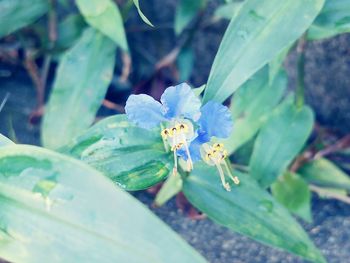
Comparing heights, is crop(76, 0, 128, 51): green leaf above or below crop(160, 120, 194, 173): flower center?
below

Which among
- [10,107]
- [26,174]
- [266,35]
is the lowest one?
[10,107]

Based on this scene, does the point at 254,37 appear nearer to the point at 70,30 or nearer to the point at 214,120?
the point at 214,120

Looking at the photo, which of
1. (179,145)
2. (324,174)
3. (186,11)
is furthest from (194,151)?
(186,11)

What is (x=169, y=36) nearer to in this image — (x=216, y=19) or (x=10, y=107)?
(x=216, y=19)

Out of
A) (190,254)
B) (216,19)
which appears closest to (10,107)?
(216,19)

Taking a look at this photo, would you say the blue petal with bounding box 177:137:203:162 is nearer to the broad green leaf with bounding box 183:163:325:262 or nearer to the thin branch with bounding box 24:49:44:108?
the broad green leaf with bounding box 183:163:325:262

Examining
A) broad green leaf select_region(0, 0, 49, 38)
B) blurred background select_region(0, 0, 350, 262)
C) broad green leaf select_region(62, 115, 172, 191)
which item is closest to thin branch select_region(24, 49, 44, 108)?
blurred background select_region(0, 0, 350, 262)
